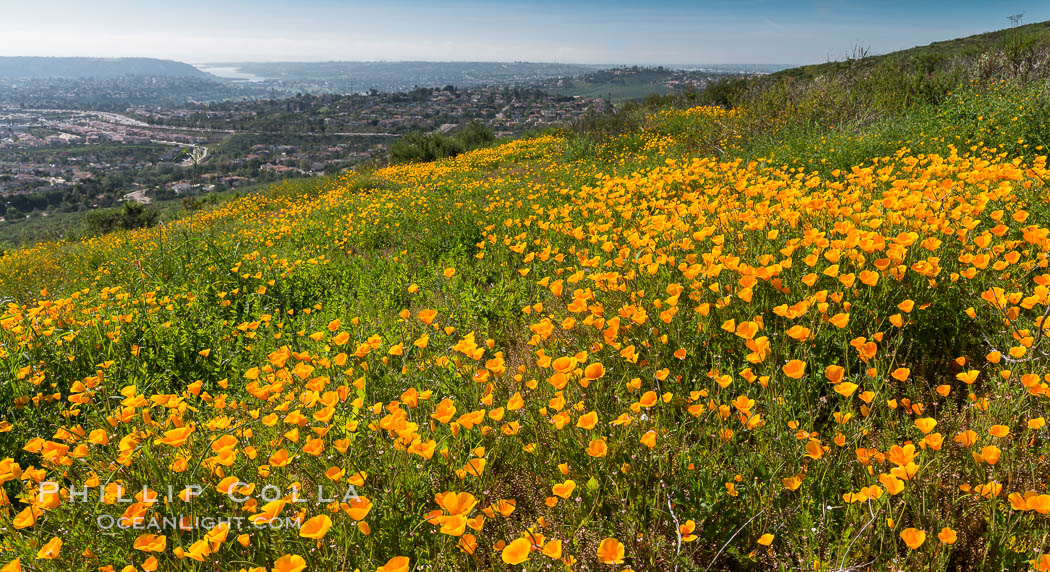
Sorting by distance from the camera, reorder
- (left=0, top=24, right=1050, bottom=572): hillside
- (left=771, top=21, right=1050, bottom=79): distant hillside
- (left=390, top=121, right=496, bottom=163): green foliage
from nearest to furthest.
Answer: (left=0, top=24, right=1050, bottom=572): hillside < (left=771, top=21, right=1050, bottom=79): distant hillside < (left=390, top=121, right=496, bottom=163): green foliage

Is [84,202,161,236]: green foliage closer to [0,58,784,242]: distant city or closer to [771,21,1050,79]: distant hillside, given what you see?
[0,58,784,242]: distant city

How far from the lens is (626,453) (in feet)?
6.19

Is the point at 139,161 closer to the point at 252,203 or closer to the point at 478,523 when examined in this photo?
the point at 252,203

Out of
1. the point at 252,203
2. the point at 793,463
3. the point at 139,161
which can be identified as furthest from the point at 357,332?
the point at 139,161

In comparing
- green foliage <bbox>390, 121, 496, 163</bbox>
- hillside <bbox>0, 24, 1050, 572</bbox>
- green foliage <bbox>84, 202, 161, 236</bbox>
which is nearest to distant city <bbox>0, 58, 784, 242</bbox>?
green foliage <bbox>84, 202, 161, 236</bbox>

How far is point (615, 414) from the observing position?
2123 mm

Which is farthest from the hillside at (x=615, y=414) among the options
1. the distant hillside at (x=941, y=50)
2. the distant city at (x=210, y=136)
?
the distant city at (x=210, y=136)

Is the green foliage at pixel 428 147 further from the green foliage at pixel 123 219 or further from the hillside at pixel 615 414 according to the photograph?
the hillside at pixel 615 414

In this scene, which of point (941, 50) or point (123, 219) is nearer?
point (123, 219)

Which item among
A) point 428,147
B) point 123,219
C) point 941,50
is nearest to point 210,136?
point 123,219

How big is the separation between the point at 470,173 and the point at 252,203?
7182 mm

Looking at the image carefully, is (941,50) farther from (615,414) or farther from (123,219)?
(123,219)

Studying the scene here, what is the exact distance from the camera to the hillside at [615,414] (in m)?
→ 1.61

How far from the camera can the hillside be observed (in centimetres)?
161
